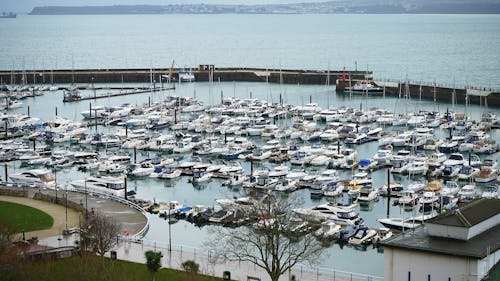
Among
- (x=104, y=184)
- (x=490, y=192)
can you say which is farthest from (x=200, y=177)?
(x=490, y=192)

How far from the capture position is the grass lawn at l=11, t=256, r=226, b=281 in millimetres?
22484

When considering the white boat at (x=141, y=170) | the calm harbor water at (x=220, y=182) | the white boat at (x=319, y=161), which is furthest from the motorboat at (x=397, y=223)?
the white boat at (x=141, y=170)

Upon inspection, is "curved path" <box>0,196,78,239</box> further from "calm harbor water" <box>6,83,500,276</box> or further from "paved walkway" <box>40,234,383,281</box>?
"calm harbor water" <box>6,83,500,276</box>

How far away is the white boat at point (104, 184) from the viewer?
38.8 m

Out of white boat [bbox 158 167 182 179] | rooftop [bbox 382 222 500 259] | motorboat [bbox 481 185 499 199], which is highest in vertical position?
rooftop [bbox 382 222 500 259]

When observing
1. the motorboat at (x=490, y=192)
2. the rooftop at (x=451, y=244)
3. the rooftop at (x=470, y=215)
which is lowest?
the motorboat at (x=490, y=192)

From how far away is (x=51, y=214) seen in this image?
32.4 metres

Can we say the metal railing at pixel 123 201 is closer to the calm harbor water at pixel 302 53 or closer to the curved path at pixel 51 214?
the curved path at pixel 51 214

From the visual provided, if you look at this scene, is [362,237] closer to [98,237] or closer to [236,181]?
[98,237]

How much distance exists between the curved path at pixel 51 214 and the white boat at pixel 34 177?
242 inches

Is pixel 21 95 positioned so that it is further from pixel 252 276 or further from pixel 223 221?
pixel 252 276

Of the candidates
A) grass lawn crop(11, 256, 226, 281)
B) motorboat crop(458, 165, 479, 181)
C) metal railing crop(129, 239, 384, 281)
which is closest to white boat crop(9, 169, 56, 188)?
metal railing crop(129, 239, 384, 281)

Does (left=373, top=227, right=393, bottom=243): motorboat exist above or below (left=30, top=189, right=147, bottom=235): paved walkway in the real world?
below

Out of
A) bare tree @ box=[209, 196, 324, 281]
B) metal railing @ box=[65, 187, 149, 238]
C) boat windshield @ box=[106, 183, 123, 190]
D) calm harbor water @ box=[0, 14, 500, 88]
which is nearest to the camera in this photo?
bare tree @ box=[209, 196, 324, 281]
